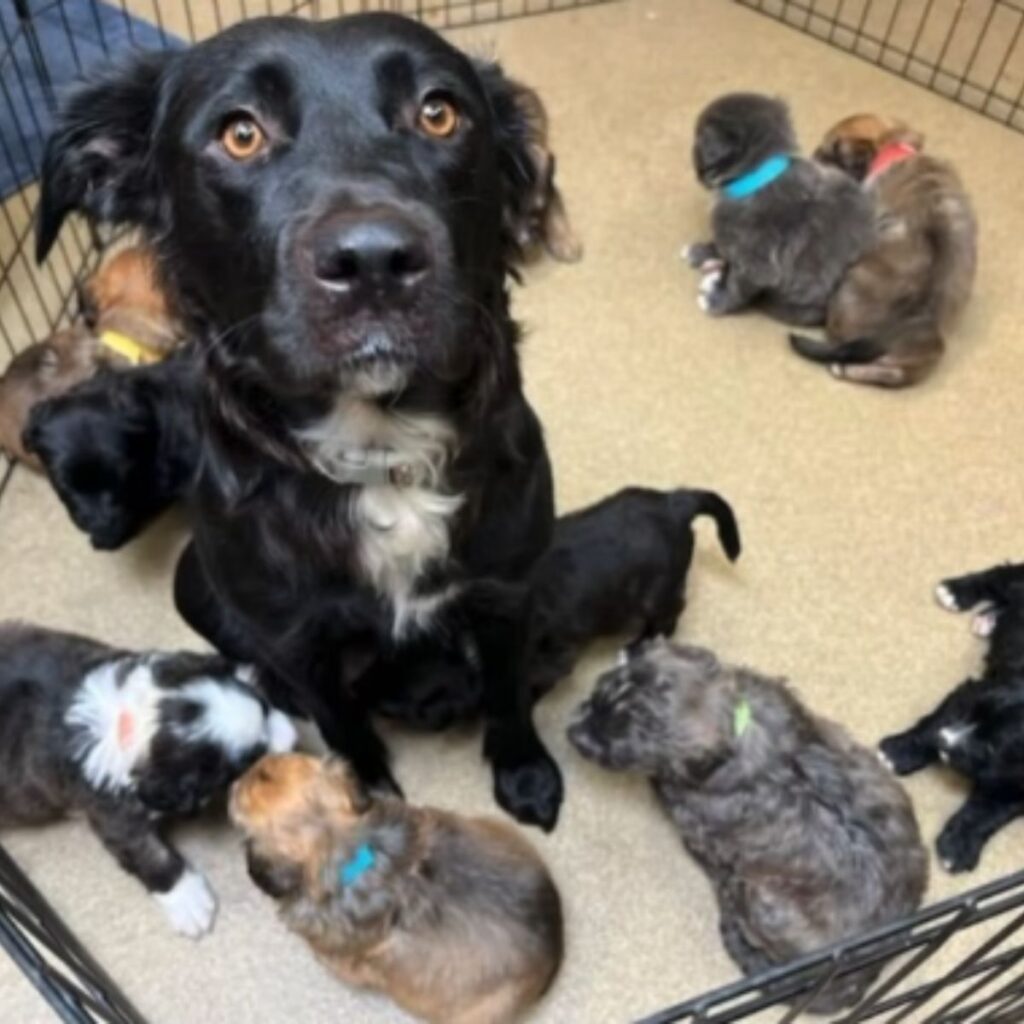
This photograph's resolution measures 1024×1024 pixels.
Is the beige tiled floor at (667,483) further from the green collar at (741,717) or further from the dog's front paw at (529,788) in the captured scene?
the green collar at (741,717)

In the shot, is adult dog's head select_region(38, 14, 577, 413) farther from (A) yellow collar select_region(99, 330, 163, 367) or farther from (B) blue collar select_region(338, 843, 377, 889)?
(A) yellow collar select_region(99, 330, 163, 367)

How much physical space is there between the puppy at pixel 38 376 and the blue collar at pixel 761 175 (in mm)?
1296

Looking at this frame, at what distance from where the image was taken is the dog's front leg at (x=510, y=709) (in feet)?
5.21

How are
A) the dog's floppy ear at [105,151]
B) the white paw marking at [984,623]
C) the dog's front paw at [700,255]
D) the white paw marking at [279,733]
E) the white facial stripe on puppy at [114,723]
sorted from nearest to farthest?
the dog's floppy ear at [105,151]
the white facial stripe on puppy at [114,723]
the white paw marking at [279,733]
the white paw marking at [984,623]
the dog's front paw at [700,255]

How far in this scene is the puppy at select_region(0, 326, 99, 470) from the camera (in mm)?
2131

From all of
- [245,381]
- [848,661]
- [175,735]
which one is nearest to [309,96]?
[245,381]

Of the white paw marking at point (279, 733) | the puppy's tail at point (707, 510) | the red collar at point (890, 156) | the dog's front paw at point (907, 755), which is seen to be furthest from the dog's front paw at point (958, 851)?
the red collar at point (890, 156)

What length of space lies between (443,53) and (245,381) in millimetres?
412

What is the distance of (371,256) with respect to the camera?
103 cm

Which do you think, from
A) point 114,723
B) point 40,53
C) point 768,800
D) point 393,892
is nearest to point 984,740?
point 768,800

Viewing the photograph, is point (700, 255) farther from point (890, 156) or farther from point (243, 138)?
point (243, 138)

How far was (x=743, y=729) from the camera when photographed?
1.64 metres

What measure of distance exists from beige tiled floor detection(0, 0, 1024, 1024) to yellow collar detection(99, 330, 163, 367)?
1.01ft

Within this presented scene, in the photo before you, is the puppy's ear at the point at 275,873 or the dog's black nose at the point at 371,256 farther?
the puppy's ear at the point at 275,873
